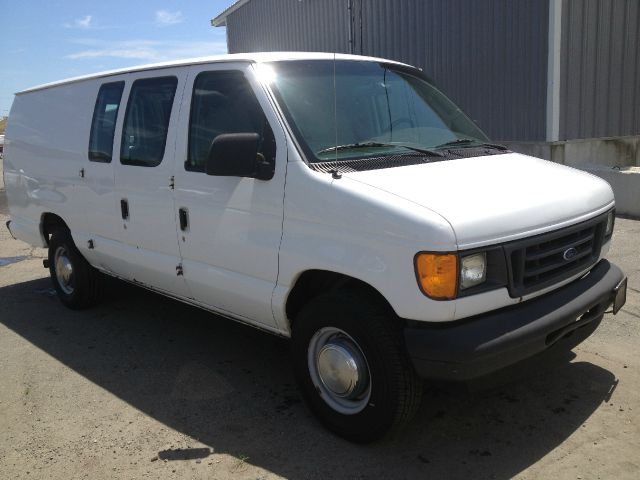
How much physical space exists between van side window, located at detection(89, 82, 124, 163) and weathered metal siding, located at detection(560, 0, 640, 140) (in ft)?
26.3

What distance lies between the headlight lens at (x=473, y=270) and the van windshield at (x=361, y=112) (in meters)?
0.96

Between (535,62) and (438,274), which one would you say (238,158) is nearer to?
(438,274)

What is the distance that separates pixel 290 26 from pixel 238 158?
13960mm

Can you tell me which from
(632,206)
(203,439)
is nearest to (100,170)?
(203,439)

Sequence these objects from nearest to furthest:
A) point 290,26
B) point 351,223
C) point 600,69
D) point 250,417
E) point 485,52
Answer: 1. point 351,223
2. point 250,417
3. point 600,69
4. point 485,52
5. point 290,26

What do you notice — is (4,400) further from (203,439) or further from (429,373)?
(429,373)

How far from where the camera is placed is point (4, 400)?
13.2 ft

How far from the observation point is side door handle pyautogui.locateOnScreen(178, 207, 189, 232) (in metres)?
4.02

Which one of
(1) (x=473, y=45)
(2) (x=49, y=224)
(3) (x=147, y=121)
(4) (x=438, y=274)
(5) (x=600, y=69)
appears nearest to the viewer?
(4) (x=438, y=274)

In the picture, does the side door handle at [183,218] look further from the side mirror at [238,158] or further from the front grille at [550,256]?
the front grille at [550,256]

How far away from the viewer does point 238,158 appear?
130 inches

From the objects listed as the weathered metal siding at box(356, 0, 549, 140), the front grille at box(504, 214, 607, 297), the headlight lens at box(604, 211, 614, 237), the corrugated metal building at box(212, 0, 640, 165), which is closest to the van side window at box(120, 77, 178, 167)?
the front grille at box(504, 214, 607, 297)

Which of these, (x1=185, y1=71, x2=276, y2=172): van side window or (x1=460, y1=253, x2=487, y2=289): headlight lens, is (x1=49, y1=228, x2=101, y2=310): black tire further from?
(x1=460, y1=253, x2=487, y2=289): headlight lens

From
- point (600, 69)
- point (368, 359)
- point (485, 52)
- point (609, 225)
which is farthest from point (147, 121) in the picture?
point (600, 69)
